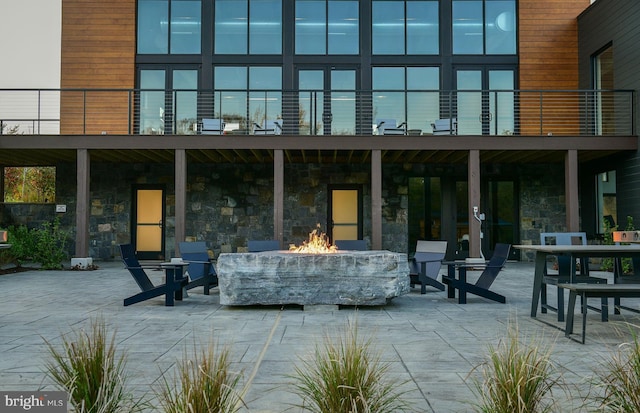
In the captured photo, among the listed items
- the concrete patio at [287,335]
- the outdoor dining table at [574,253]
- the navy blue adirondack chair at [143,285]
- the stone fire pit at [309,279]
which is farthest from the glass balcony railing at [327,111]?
the outdoor dining table at [574,253]

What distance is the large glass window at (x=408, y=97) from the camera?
43.7ft

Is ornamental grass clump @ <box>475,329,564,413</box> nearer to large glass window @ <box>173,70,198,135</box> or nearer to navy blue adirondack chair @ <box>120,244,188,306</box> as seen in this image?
navy blue adirondack chair @ <box>120,244,188,306</box>

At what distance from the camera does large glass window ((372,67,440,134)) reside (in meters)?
13.3

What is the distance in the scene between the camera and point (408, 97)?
1340 centimetres

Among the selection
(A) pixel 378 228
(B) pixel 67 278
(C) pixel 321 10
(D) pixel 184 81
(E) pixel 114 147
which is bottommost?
(B) pixel 67 278

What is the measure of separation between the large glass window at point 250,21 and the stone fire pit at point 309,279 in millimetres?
8917

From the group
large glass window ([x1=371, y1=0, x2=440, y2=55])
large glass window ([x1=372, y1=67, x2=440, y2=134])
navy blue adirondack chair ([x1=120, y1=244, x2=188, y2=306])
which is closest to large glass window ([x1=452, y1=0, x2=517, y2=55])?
large glass window ([x1=371, y1=0, x2=440, y2=55])

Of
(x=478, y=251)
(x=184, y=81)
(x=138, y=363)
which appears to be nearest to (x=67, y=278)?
(x=184, y=81)

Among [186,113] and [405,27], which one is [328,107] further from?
[186,113]

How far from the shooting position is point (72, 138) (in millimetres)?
11742

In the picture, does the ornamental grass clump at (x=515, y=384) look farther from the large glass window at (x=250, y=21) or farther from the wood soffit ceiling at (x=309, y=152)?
the large glass window at (x=250, y=21)

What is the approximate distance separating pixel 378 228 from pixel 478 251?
2.15 metres

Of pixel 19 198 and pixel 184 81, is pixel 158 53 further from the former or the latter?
pixel 19 198

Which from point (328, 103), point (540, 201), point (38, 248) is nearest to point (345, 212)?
point (328, 103)
